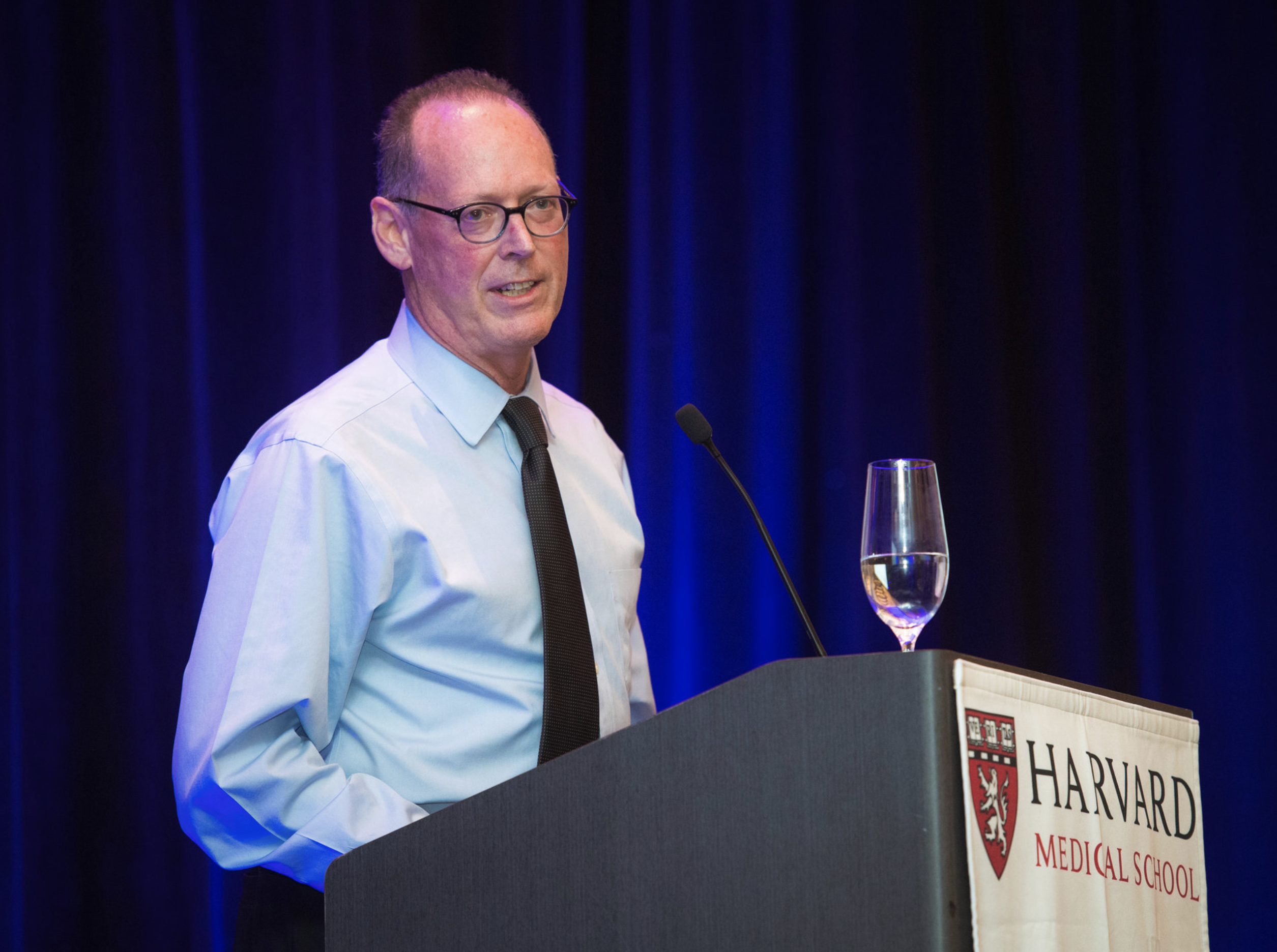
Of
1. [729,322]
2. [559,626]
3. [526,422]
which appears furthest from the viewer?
[729,322]

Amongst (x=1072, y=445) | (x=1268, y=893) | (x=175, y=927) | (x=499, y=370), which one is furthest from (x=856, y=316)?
(x=175, y=927)

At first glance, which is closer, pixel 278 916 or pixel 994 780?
pixel 994 780

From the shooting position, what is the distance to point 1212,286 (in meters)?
3.04

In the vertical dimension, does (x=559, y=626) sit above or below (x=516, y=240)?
below

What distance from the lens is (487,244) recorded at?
176cm

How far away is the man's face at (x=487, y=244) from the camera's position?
177 centimetres

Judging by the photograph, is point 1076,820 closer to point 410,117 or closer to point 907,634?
point 907,634

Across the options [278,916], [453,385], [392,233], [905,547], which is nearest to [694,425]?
[453,385]

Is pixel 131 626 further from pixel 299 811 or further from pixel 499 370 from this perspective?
pixel 299 811

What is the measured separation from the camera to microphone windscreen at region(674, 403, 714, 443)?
64.6 inches

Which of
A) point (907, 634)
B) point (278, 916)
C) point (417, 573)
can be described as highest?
point (417, 573)

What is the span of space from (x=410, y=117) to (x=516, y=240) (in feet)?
0.83

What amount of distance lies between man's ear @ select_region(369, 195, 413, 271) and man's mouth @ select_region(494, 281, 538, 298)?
0.17m

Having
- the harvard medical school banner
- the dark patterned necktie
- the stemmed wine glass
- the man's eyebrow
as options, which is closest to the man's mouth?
the man's eyebrow
